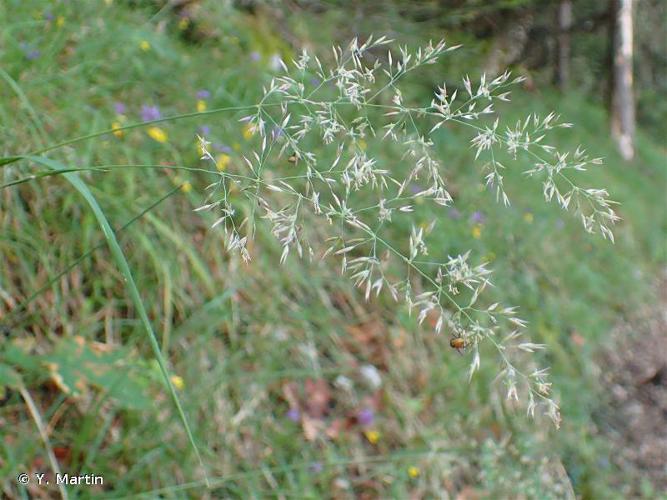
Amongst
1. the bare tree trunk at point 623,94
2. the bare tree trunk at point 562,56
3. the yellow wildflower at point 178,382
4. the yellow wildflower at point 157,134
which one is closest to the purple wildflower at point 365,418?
the yellow wildflower at point 178,382

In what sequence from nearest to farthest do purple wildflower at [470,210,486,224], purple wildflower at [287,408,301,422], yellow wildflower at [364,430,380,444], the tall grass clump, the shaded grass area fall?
the tall grass clump < the shaded grass area < purple wildflower at [287,408,301,422] < yellow wildflower at [364,430,380,444] < purple wildflower at [470,210,486,224]

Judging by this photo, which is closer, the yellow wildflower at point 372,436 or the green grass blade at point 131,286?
the green grass blade at point 131,286

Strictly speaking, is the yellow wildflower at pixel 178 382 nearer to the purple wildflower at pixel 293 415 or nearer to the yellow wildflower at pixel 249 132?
the purple wildflower at pixel 293 415

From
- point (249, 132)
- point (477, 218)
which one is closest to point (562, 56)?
point (477, 218)

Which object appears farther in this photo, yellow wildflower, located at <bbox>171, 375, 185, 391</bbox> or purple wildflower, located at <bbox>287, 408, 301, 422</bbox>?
purple wildflower, located at <bbox>287, 408, 301, 422</bbox>

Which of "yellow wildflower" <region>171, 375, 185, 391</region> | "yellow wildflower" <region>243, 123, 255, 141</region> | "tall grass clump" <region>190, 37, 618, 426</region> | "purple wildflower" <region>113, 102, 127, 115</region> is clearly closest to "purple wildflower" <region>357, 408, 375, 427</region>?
"tall grass clump" <region>190, 37, 618, 426</region>

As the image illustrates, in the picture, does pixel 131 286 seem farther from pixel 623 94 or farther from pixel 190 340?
pixel 623 94

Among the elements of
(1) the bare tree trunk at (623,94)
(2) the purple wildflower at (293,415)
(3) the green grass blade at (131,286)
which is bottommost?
(1) the bare tree trunk at (623,94)

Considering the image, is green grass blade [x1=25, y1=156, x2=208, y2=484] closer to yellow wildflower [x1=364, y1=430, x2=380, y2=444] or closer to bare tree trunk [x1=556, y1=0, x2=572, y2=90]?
yellow wildflower [x1=364, y1=430, x2=380, y2=444]
